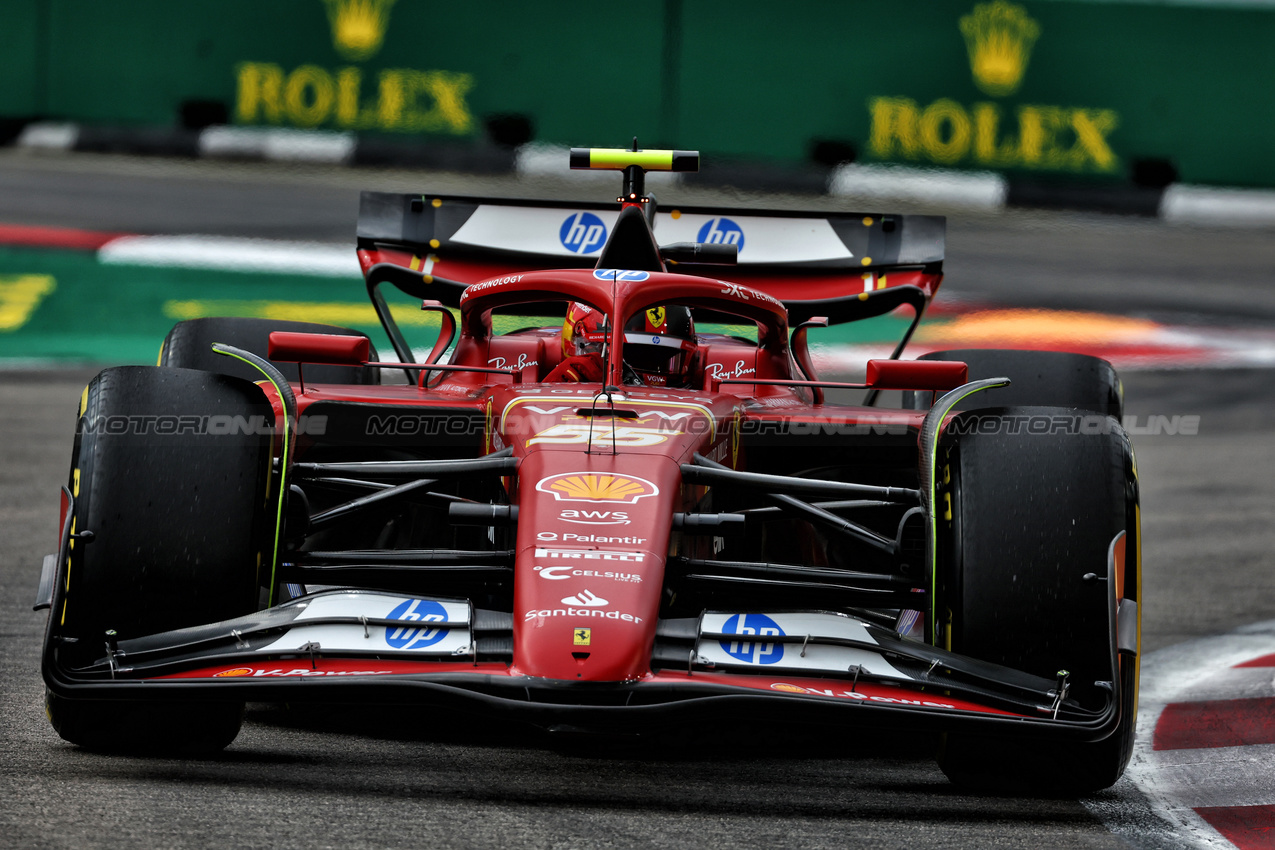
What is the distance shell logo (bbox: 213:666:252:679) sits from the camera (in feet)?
12.1

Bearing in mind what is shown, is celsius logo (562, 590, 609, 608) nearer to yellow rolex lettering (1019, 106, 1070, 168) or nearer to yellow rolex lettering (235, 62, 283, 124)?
yellow rolex lettering (235, 62, 283, 124)

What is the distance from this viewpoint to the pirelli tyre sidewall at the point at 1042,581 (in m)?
3.95

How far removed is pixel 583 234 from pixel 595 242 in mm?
63

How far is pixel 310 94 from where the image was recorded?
54.8ft

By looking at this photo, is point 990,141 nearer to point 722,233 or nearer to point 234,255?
point 234,255

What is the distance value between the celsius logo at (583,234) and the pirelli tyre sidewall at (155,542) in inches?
114

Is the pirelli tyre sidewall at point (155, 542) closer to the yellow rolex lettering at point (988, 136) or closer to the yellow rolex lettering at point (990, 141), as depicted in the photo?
the yellow rolex lettering at point (988, 136)

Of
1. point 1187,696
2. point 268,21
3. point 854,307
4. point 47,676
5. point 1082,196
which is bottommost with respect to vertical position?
point 1187,696

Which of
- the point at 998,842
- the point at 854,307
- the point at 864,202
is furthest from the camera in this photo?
the point at 864,202

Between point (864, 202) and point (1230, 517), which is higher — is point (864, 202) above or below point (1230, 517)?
above

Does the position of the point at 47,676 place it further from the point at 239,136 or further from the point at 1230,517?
the point at 239,136

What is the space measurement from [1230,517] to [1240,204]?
9.61 m

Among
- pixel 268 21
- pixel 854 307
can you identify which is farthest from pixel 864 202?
pixel 854 307

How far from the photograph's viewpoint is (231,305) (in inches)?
510
